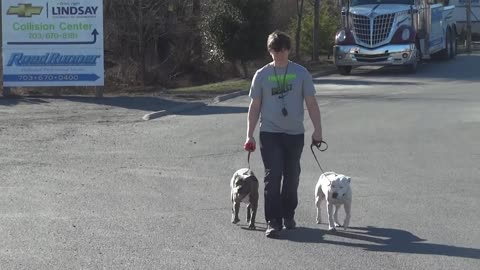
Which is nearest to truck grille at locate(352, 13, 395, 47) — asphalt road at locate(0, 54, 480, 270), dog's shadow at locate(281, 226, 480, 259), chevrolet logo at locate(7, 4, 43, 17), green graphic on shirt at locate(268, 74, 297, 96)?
asphalt road at locate(0, 54, 480, 270)

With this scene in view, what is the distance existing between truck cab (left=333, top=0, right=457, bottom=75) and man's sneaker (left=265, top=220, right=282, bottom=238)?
74.0 feet

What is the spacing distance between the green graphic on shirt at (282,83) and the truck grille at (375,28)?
22.8m

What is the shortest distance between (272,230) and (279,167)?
0.58m

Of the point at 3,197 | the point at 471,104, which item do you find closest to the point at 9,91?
the point at 471,104

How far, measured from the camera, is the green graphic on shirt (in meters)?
8.40

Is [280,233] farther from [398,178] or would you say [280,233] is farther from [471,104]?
[471,104]

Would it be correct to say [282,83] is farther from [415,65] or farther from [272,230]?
[415,65]

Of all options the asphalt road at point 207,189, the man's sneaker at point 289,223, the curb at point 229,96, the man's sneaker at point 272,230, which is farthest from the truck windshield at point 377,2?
the man's sneaker at point 272,230

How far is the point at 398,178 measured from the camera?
11812 millimetres

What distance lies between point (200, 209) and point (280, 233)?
145 cm

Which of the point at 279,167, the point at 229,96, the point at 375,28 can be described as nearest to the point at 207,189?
the point at 279,167

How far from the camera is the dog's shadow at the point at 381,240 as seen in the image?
7.95 m

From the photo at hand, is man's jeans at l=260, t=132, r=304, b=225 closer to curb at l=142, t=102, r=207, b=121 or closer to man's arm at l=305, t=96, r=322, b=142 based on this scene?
man's arm at l=305, t=96, r=322, b=142

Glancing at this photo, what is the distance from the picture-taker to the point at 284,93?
8.41 meters
